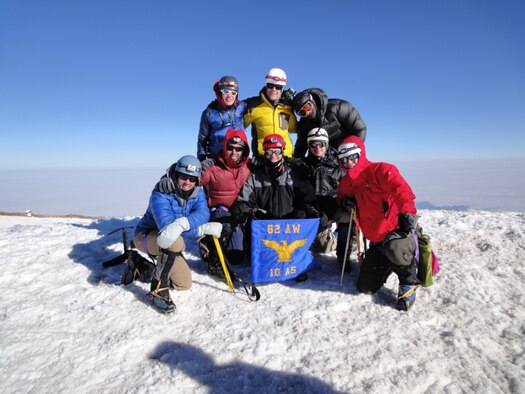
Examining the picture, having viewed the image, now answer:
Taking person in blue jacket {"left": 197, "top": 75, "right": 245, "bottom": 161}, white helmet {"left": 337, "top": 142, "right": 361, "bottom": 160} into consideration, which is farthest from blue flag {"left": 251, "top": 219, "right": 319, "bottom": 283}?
person in blue jacket {"left": 197, "top": 75, "right": 245, "bottom": 161}

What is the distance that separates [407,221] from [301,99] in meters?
3.34

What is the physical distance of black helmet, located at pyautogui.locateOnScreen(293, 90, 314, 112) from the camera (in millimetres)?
5766

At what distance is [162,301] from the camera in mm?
3789

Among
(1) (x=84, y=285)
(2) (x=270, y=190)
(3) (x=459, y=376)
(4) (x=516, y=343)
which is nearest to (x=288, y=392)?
(3) (x=459, y=376)

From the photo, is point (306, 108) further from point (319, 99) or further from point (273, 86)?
point (273, 86)

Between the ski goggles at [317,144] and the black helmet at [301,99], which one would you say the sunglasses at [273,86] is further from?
the ski goggles at [317,144]

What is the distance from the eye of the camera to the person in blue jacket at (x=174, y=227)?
12.7ft

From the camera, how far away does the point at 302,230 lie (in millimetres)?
4504

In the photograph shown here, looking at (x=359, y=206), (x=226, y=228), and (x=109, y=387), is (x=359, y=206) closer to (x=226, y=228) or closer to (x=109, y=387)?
(x=226, y=228)

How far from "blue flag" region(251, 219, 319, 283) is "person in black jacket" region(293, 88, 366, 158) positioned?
2454mm

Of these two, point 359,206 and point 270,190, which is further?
point 270,190

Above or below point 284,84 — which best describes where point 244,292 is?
below

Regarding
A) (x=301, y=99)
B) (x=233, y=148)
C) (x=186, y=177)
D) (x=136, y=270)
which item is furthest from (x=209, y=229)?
(x=301, y=99)

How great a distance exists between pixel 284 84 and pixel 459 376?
550 centimetres
